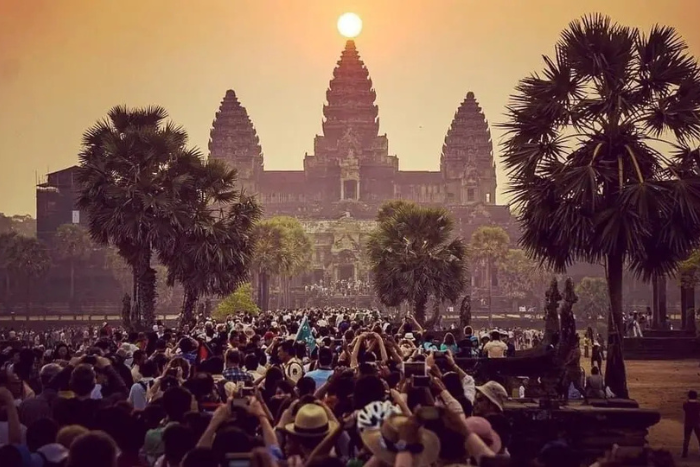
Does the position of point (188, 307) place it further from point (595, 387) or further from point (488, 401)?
point (488, 401)

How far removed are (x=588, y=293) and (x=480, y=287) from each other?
23709 millimetres

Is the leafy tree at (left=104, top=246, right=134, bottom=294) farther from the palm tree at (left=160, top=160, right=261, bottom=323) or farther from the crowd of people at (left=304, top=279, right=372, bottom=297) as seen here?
the palm tree at (left=160, top=160, right=261, bottom=323)

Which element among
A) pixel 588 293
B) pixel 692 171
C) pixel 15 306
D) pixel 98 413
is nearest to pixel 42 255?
pixel 15 306

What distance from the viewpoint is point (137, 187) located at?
1412 inches

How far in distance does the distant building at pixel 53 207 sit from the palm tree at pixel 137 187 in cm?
8796

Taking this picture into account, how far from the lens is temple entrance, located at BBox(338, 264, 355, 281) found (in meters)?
137

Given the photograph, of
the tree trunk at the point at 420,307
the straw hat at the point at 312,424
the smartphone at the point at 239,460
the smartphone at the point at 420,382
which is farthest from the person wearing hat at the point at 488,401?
the tree trunk at the point at 420,307

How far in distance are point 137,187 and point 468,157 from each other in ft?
448

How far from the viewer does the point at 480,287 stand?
5059 inches

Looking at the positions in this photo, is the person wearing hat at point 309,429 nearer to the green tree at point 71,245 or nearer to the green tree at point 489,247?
the green tree at point 489,247

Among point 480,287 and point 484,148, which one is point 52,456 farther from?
point 484,148

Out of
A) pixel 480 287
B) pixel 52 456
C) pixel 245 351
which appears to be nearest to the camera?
pixel 52 456

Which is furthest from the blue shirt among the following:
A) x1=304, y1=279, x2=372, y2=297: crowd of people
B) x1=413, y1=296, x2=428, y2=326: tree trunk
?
x1=304, y1=279, x2=372, y2=297: crowd of people

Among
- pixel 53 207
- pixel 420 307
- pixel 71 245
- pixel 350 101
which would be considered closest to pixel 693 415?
pixel 420 307
